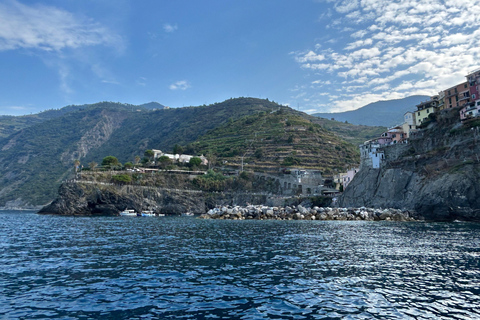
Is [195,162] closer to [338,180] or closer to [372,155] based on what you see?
[338,180]

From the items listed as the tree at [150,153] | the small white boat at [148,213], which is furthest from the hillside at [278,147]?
the small white boat at [148,213]

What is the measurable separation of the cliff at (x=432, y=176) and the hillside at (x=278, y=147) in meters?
31.8

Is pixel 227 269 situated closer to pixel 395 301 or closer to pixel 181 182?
pixel 395 301

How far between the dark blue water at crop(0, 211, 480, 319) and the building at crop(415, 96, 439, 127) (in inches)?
2486

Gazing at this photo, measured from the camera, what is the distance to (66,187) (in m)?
79.9

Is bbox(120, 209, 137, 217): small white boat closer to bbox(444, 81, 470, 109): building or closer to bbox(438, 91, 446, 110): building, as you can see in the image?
bbox(444, 81, 470, 109): building

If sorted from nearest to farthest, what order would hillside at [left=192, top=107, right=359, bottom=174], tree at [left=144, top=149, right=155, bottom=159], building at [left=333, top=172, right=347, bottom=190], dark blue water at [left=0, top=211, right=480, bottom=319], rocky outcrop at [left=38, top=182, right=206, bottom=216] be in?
1. dark blue water at [left=0, top=211, right=480, bottom=319]
2. rocky outcrop at [left=38, top=182, right=206, bottom=216]
3. building at [left=333, top=172, right=347, bottom=190]
4. hillside at [left=192, top=107, right=359, bottom=174]
5. tree at [left=144, top=149, right=155, bottom=159]

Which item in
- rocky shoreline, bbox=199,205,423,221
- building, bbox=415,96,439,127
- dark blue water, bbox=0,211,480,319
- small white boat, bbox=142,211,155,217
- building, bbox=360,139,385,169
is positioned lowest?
small white boat, bbox=142,211,155,217

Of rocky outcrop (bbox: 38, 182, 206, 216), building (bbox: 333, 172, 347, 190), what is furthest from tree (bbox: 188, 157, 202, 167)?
building (bbox: 333, 172, 347, 190)

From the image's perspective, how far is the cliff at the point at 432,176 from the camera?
5041 centimetres

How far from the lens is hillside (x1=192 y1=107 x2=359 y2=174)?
4328 inches

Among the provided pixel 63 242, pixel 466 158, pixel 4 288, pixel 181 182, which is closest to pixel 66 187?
pixel 181 182

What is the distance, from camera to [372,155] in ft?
263

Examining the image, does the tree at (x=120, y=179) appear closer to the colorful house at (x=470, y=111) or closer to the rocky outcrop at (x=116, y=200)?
the rocky outcrop at (x=116, y=200)
